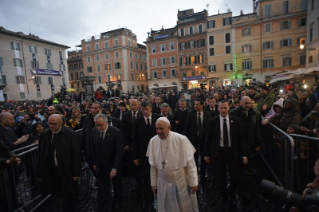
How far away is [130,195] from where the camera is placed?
4.10m

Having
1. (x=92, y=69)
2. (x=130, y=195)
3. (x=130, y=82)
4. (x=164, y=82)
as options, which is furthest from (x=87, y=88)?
(x=92, y=69)

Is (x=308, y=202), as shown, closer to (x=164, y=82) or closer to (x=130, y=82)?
(x=164, y=82)

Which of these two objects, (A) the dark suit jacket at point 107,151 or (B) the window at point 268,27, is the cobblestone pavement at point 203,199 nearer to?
(A) the dark suit jacket at point 107,151

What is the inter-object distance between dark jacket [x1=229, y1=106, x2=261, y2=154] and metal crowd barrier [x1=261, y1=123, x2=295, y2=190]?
40cm

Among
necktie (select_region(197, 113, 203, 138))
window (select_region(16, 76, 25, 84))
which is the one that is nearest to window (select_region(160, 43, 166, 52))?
window (select_region(16, 76, 25, 84))

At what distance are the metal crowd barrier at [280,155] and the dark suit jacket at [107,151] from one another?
313cm

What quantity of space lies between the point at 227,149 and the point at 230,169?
0.40 meters

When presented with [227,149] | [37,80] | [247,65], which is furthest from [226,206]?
[37,80]

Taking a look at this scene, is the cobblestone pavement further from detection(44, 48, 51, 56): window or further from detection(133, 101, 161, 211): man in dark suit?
detection(44, 48, 51, 56): window

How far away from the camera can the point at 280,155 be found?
3.84m

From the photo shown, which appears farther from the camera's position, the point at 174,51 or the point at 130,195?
the point at 174,51

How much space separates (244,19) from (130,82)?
27907mm

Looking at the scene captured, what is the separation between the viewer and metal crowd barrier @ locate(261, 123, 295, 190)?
3209mm

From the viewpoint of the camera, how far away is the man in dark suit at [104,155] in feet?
11.3
